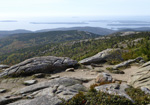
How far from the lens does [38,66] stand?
19.9 m

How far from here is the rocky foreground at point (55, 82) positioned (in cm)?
1088

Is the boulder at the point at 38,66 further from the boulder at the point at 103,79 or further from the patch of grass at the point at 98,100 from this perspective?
the patch of grass at the point at 98,100

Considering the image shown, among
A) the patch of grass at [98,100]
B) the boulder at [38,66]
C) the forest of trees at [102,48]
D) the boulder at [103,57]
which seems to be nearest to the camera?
the patch of grass at [98,100]

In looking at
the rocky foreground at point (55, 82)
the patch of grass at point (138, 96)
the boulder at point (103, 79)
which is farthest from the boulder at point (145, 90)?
the boulder at point (103, 79)

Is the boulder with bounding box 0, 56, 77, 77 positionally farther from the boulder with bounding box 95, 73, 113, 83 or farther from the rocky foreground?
the boulder with bounding box 95, 73, 113, 83

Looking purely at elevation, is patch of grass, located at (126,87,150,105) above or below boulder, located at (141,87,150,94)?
below

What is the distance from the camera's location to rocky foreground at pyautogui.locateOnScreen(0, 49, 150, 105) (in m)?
10.9

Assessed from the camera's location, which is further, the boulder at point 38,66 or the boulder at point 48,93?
the boulder at point 38,66

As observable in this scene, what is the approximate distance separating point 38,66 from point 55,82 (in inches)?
273

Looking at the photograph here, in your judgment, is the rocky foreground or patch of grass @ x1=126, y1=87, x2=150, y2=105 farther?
the rocky foreground

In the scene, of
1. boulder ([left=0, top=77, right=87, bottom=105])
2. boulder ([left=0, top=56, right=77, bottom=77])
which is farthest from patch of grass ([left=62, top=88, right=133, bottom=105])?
boulder ([left=0, top=56, right=77, bottom=77])

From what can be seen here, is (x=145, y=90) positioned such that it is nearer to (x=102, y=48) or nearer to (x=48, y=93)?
(x=48, y=93)

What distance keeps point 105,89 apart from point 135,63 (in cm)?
1471

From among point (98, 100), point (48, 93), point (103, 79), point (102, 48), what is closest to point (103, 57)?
point (103, 79)
